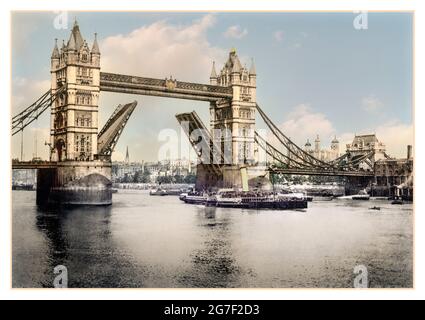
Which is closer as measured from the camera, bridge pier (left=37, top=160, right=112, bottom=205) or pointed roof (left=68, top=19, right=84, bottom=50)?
pointed roof (left=68, top=19, right=84, bottom=50)

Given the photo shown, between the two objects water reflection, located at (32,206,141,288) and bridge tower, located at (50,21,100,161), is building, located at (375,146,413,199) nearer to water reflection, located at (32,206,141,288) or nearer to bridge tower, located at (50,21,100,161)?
water reflection, located at (32,206,141,288)

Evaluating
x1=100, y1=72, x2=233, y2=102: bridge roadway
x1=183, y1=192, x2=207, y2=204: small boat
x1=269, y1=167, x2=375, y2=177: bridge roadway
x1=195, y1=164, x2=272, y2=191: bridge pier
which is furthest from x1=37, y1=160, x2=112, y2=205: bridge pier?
x1=269, y1=167, x2=375, y2=177: bridge roadway

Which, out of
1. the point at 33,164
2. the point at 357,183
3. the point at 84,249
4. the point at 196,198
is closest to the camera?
the point at 84,249

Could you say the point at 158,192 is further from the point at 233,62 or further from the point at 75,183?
the point at 233,62

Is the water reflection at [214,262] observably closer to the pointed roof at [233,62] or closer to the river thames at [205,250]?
the river thames at [205,250]

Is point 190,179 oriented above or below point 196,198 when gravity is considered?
above

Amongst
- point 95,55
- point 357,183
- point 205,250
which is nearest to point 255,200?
point 357,183
